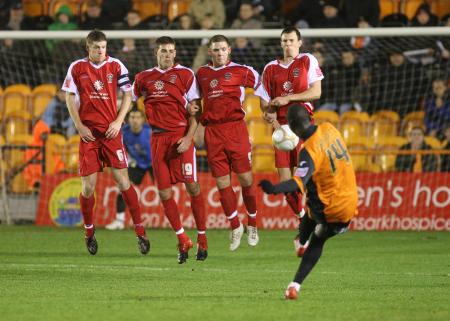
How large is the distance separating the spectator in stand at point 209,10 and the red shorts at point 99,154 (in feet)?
30.8

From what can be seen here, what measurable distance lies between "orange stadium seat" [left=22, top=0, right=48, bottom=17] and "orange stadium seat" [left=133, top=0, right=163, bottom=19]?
208 centimetres

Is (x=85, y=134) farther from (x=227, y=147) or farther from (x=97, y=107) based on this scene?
(x=227, y=147)

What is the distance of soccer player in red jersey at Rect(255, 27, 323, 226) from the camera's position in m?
13.2

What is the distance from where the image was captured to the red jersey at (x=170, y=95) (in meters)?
13.5

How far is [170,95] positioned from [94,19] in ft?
33.3

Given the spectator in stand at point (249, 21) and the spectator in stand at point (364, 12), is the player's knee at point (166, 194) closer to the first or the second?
the spectator in stand at point (249, 21)

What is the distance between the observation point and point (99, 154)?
13602 millimetres

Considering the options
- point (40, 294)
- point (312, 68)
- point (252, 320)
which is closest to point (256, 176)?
point (312, 68)

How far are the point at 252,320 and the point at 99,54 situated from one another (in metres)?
5.63

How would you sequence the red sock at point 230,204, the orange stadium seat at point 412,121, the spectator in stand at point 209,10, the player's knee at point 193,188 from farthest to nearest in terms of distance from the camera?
1. the spectator in stand at point 209,10
2. the orange stadium seat at point 412,121
3. the red sock at point 230,204
4. the player's knee at point 193,188

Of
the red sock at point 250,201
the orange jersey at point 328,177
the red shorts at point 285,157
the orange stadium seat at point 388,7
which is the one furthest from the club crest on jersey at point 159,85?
the orange stadium seat at point 388,7

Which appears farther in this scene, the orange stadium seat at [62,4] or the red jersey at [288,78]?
the orange stadium seat at [62,4]

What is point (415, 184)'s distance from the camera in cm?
1917

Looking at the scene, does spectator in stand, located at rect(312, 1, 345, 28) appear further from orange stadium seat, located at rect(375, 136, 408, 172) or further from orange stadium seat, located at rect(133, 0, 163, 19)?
orange stadium seat, located at rect(133, 0, 163, 19)
